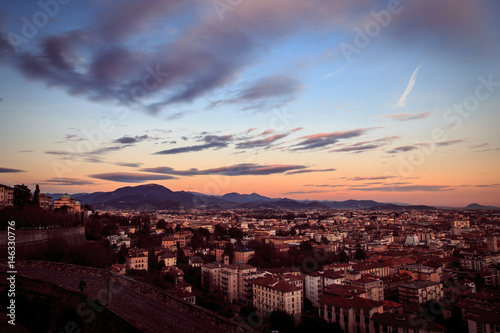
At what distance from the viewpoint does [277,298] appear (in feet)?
58.7

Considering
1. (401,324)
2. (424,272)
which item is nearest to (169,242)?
(424,272)

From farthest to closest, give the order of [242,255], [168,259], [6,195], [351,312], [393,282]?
[242,255]
[168,259]
[6,195]
[393,282]
[351,312]

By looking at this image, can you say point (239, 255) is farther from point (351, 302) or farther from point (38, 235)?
point (38, 235)

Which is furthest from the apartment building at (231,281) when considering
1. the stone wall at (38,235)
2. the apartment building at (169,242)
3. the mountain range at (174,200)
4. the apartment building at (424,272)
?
the mountain range at (174,200)

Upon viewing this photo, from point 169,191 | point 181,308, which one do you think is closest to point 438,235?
point 181,308

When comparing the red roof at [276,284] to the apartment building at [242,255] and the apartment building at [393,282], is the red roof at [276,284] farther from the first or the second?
the apartment building at [242,255]

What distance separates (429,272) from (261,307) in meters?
13.9

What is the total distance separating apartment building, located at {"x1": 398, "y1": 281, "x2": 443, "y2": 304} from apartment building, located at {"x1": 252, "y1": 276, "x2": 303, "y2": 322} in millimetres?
7132

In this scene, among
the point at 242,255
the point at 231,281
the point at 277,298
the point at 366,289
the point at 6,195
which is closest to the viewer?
the point at 277,298

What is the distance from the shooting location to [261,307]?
18.7m

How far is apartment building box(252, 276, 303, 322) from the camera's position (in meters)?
17.7

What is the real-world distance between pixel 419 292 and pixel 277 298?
9.02m

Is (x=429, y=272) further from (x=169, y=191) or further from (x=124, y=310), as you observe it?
(x=169, y=191)

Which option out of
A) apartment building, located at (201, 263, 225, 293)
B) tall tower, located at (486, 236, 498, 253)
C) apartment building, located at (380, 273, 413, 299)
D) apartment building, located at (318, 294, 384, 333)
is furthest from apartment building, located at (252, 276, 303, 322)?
tall tower, located at (486, 236, 498, 253)
